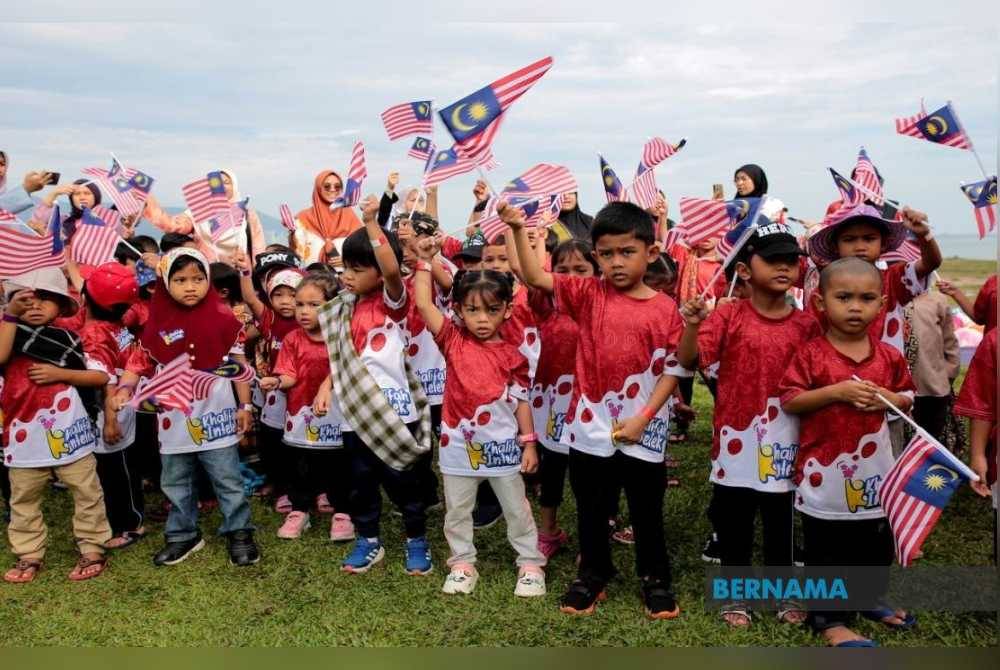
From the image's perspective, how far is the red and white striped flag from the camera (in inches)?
171

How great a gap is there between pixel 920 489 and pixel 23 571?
4.63m

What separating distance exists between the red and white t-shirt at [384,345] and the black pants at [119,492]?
1658 mm

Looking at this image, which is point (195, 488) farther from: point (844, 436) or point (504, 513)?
point (844, 436)

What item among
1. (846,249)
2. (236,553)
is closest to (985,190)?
(846,249)

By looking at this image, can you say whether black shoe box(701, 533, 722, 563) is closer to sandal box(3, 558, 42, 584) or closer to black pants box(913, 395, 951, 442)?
black pants box(913, 395, 951, 442)

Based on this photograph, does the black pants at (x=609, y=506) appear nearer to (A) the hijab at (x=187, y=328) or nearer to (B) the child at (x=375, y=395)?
(B) the child at (x=375, y=395)

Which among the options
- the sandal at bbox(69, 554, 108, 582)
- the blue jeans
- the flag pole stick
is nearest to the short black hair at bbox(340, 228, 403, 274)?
the blue jeans

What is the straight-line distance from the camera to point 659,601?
12.9 feet

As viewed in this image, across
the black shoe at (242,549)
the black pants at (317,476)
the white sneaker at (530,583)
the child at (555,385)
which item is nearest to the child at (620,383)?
the white sneaker at (530,583)

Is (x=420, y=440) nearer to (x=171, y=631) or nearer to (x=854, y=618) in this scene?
(x=171, y=631)

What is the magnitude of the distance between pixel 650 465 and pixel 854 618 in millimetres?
1152

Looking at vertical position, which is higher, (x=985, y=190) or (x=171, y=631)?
(x=985, y=190)

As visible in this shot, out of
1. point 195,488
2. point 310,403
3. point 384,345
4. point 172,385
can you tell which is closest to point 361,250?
point 384,345

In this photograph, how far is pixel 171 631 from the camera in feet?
13.0
